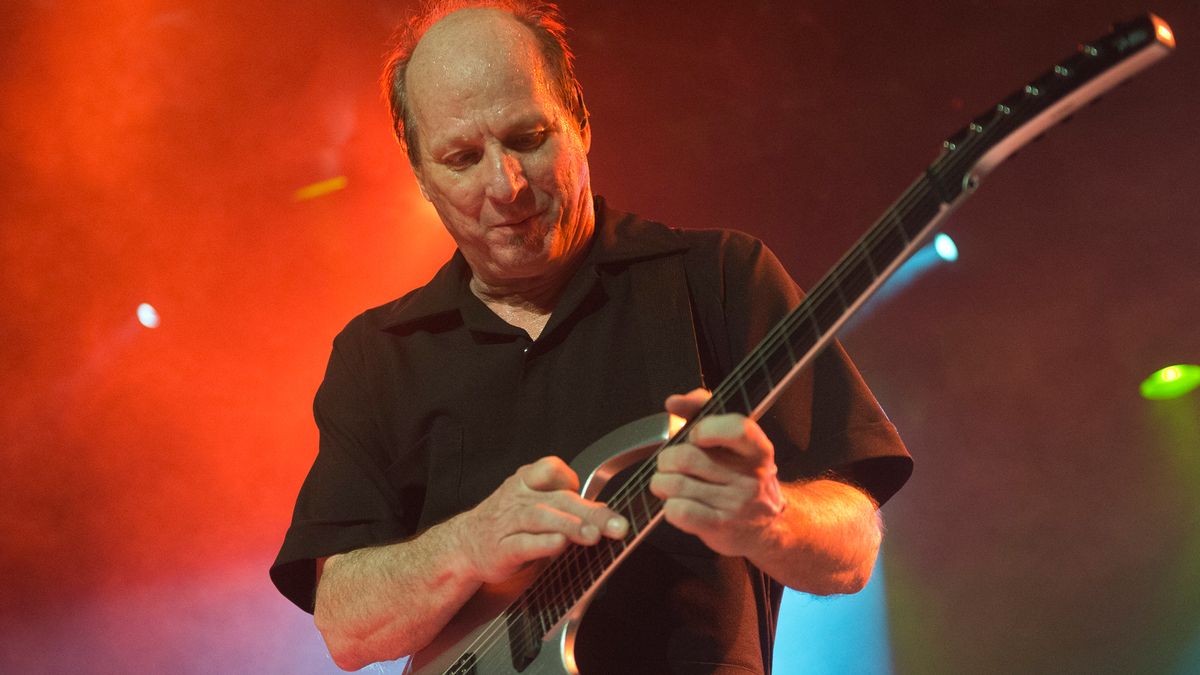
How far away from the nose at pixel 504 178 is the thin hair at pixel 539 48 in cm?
20

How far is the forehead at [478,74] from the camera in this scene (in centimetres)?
192

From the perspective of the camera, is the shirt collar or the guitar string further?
the shirt collar

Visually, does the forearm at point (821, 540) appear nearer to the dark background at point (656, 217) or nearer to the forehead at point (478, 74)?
the forehead at point (478, 74)

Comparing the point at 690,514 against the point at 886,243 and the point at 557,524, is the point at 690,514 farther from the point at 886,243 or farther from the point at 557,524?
the point at 886,243

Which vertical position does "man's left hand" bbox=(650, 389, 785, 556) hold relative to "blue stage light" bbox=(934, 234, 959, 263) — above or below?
below

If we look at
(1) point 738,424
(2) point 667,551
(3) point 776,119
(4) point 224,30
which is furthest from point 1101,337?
(4) point 224,30

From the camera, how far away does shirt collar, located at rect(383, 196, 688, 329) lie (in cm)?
196

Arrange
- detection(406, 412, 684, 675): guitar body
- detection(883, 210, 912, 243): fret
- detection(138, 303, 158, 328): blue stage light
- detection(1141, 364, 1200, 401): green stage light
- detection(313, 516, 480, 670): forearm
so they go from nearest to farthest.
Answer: detection(883, 210, 912, 243): fret, detection(406, 412, 684, 675): guitar body, detection(313, 516, 480, 670): forearm, detection(1141, 364, 1200, 401): green stage light, detection(138, 303, 158, 328): blue stage light

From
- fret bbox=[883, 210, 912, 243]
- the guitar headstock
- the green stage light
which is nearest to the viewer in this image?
the guitar headstock

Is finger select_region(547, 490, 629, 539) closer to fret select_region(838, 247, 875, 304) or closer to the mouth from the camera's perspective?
fret select_region(838, 247, 875, 304)

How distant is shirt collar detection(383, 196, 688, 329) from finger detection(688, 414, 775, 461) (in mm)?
787

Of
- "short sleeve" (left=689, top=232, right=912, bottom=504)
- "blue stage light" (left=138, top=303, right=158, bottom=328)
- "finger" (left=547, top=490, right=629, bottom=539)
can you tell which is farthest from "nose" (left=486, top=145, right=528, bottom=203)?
"blue stage light" (left=138, top=303, right=158, bottom=328)

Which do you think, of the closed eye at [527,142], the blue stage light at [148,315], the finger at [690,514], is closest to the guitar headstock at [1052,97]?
the finger at [690,514]

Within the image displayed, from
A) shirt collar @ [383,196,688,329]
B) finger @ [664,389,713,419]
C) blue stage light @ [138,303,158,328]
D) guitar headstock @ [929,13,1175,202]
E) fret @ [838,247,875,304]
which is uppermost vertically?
blue stage light @ [138,303,158,328]
